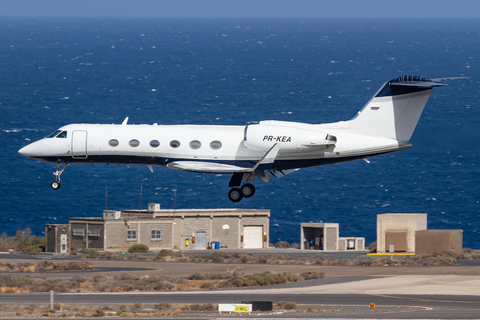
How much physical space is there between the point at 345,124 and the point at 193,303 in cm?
1566

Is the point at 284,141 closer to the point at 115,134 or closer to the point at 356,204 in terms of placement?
the point at 115,134

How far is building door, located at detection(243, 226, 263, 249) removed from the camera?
109875 millimetres

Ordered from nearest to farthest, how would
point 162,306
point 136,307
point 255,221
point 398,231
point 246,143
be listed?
point 246,143, point 162,306, point 136,307, point 398,231, point 255,221

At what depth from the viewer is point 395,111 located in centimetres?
4975

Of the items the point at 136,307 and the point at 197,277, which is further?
the point at 197,277

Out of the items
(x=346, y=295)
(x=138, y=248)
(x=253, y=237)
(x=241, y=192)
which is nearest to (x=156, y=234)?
(x=138, y=248)

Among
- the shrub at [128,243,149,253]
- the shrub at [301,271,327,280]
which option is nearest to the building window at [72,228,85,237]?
the shrub at [128,243,149,253]

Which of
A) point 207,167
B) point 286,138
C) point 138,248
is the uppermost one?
point 286,138

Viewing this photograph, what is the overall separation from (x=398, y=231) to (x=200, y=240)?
76.8 ft

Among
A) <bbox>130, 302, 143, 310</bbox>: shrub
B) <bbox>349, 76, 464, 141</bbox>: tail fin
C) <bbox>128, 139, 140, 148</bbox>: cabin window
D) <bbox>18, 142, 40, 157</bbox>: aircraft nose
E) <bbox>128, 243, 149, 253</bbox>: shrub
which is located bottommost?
<bbox>130, 302, 143, 310</bbox>: shrub

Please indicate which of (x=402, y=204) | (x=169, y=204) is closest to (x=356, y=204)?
(x=402, y=204)

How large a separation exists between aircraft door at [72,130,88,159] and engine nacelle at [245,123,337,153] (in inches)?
351

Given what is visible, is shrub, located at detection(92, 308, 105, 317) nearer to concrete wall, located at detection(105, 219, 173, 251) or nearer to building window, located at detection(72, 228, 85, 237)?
concrete wall, located at detection(105, 219, 173, 251)

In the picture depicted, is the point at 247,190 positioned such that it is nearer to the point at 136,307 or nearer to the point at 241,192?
the point at 241,192
